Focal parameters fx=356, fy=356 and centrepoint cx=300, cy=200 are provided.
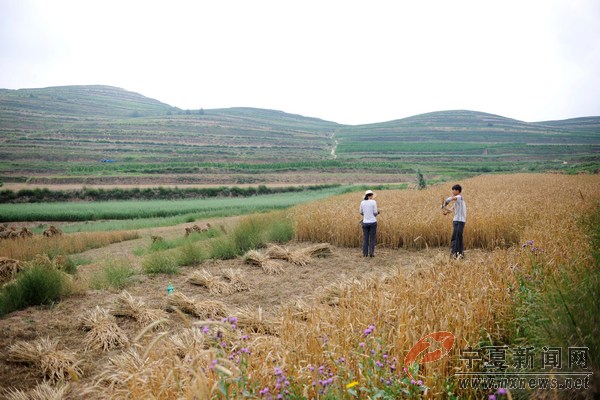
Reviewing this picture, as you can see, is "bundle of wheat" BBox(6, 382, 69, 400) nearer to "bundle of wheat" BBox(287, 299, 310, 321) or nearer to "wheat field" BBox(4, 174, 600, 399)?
"wheat field" BBox(4, 174, 600, 399)

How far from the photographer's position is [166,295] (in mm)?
7582

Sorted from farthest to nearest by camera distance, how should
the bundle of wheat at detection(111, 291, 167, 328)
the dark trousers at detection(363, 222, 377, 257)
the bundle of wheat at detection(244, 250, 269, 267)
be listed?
the dark trousers at detection(363, 222, 377, 257) → the bundle of wheat at detection(244, 250, 269, 267) → the bundle of wheat at detection(111, 291, 167, 328)

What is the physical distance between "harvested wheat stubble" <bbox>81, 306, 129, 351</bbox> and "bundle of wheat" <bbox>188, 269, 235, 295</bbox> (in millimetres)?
2259

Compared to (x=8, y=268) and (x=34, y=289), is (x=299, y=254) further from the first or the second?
(x=8, y=268)

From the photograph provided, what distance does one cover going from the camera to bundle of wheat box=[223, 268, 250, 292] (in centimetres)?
824

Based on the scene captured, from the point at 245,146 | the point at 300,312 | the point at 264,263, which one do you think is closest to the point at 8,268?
the point at 264,263

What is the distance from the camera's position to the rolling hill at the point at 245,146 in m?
56.5

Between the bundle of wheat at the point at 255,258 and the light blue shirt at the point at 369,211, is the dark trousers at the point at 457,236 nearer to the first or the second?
the light blue shirt at the point at 369,211

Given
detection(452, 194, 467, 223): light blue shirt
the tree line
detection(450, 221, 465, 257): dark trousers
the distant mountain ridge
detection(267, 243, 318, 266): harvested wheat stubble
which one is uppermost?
the distant mountain ridge

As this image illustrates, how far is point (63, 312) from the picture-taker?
6.86 metres

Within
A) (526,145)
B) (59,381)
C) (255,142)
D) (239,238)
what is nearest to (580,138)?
(526,145)

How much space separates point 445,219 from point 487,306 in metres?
8.48

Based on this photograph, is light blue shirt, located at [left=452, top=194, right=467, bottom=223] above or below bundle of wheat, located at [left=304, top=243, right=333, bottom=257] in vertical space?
above

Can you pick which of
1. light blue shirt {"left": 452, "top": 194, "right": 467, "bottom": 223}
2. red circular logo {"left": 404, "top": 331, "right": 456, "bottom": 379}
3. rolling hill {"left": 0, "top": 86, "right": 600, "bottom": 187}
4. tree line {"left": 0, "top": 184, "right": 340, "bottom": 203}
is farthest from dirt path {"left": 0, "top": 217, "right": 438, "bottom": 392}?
rolling hill {"left": 0, "top": 86, "right": 600, "bottom": 187}
